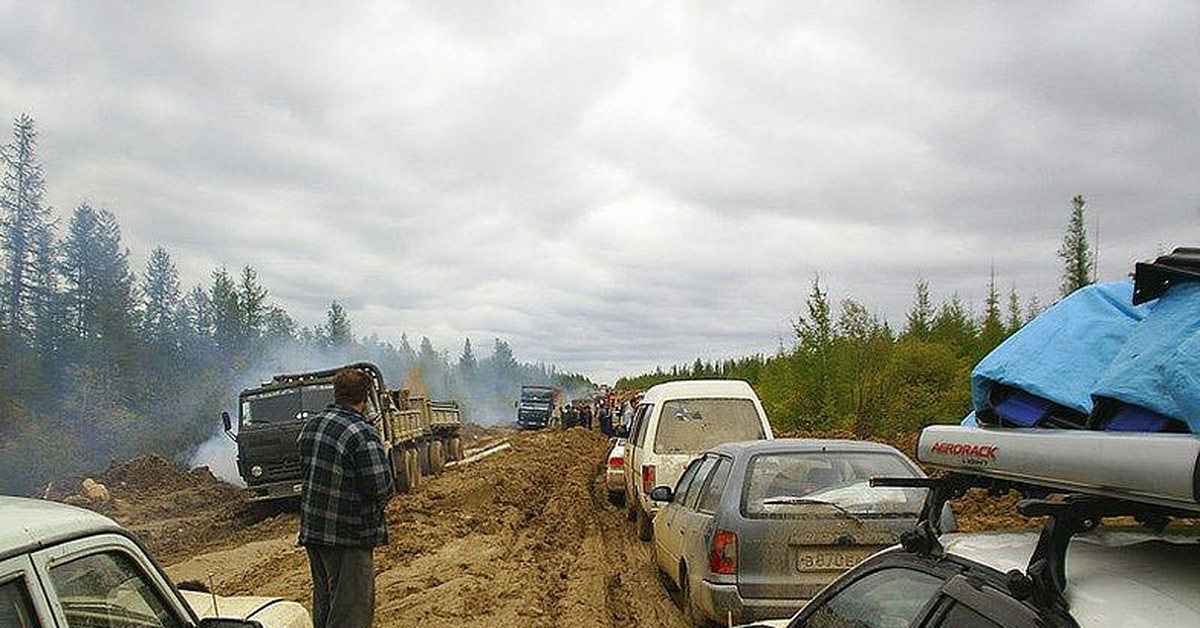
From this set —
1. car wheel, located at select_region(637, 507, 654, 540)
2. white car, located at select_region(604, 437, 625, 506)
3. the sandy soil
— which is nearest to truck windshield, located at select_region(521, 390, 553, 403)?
the sandy soil

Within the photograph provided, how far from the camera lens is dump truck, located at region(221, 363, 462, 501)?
17.1 meters

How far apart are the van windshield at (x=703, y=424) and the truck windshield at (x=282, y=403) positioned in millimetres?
8575

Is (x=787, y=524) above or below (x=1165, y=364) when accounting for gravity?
below

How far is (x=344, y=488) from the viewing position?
5.69m

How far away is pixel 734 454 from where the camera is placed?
277 inches

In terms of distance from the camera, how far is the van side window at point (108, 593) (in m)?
2.46

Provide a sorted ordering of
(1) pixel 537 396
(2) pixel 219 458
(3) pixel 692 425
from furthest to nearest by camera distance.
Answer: (1) pixel 537 396, (2) pixel 219 458, (3) pixel 692 425

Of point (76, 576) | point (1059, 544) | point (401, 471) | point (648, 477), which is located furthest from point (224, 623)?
point (401, 471)

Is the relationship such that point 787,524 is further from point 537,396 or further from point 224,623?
point 537,396

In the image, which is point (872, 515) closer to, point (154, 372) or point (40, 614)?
point (40, 614)

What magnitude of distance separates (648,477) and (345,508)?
A: 601cm

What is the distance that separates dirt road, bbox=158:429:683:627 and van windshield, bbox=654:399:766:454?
1457 millimetres

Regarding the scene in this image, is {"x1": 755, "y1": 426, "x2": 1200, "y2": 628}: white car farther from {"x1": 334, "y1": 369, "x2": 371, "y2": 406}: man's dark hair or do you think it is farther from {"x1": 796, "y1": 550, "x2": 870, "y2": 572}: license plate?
{"x1": 334, "y1": 369, "x2": 371, "y2": 406}: man's dark hair

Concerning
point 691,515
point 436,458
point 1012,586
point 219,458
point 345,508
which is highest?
point 1012,586
